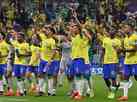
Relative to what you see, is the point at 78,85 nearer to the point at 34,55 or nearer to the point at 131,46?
the point at 131,46

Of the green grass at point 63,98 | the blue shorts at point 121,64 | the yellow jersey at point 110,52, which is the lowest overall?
the green grass at point 63,98

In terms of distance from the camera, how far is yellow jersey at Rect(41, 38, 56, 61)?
67.1ft

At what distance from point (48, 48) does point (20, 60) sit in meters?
1.02

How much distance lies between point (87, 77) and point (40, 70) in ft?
5.77

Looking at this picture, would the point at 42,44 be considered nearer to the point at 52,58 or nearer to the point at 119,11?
the point at 52,58

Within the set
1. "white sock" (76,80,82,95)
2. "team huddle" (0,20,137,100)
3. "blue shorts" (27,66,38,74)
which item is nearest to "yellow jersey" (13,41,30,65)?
"team huddle" (0,20,137,100)

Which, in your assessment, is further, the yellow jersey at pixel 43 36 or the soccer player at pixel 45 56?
the yellow jersey at pixel 43 36

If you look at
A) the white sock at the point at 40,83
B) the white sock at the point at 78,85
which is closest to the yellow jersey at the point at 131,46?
the white sock at the point at 78,85

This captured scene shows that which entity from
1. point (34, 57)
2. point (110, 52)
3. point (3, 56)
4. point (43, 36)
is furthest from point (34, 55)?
point (110, 52)

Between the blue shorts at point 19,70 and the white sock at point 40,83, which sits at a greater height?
the blue shorts at point 19,70

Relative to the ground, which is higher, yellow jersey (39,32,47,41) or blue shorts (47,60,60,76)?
yellow jersey (39,32,47,41)

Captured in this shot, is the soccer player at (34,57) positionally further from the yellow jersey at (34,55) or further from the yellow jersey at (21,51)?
the yellow jersey at (21,51)

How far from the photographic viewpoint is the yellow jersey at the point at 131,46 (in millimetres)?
19062

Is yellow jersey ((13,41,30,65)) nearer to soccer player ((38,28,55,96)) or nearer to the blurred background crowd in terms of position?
soccer player ((38,28,55,96))
